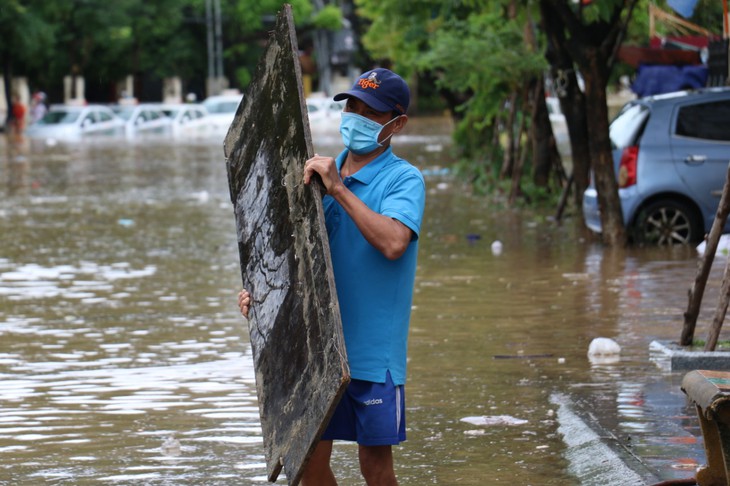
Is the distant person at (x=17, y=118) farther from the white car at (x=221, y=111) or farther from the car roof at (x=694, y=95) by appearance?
the car roof at (x=694, y=95)

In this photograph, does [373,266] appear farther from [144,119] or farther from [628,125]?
[144,119]

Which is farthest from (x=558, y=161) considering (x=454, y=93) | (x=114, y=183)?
(x=454, y=93)

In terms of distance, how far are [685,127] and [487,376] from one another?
6.45 metres

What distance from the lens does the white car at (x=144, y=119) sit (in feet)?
174

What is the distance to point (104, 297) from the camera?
459 inches

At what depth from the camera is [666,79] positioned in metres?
22.1

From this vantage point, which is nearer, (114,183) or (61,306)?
(61,306)

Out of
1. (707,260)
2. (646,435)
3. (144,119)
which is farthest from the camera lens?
(144,119)

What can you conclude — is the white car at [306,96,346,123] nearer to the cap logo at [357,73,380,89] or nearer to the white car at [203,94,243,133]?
the white car at [203,94,243,133]

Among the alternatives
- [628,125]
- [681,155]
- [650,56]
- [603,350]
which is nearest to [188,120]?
[650,56]

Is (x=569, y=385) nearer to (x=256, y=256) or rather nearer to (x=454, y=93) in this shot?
(x=256, y=256)

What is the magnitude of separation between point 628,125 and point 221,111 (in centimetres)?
4213

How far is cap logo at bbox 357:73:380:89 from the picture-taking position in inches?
172

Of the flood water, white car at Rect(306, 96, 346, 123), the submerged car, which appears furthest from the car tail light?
white car at Rect(306, 96, 346, 123)
